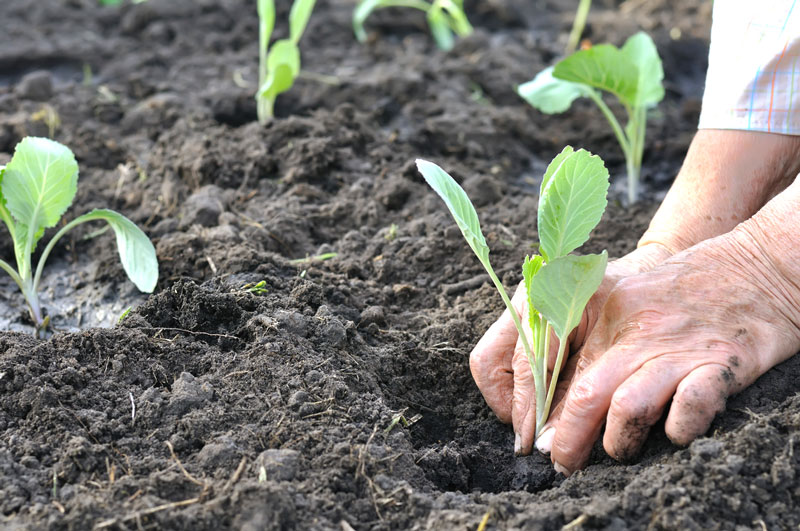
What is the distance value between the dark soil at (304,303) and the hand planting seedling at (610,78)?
0.31 metres

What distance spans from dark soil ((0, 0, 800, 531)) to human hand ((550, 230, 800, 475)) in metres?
0.05

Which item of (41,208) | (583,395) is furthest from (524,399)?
(41,208)

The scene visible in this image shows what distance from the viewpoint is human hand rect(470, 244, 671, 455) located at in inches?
65.0

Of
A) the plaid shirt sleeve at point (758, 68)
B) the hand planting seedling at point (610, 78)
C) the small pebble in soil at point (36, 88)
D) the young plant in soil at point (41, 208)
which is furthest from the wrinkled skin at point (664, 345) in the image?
the small pebble in soil at point (36, 88)

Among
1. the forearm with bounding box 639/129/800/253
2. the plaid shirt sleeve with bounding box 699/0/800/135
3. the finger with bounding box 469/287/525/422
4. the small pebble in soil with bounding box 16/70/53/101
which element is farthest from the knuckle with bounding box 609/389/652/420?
the small pebble in soil with bounding box 16/70/53/101

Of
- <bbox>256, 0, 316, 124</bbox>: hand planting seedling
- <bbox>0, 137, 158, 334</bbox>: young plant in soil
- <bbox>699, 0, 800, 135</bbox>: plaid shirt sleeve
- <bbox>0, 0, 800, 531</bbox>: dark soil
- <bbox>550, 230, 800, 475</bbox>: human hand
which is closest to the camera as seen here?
<bbox>0, 0, 800, 531</bbox>: dark soil

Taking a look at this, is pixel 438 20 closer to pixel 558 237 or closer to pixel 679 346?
pixel 558 237

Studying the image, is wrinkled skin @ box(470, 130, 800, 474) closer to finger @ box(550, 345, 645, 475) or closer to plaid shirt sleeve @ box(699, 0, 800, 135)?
finger @ box(550, 345, 645, 475)

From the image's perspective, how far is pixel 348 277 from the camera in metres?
2.17

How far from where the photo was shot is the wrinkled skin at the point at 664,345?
1445 mm

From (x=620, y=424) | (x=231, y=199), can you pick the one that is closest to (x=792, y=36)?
(x=620, y=424)

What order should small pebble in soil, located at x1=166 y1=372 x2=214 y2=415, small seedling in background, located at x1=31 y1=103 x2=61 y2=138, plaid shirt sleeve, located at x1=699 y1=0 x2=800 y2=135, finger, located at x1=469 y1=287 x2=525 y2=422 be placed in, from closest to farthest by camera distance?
small pebble in soil, located at x1=166 y1=372 x2=214 y2=415 → finger, located at x1=469 y1=287 x2=525 y2=422 → plaid shirt sleeve, located at x1=699 y1=0 x2=800 y2=135 → small seedling in background, located at x1=31 y1=103 x2=61 y2=138

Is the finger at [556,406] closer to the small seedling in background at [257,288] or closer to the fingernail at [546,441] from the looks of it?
the fingernail at [546,441]

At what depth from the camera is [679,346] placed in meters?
1.48
